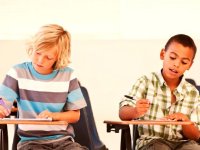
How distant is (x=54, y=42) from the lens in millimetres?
2889

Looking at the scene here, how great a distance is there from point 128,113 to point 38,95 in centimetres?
55

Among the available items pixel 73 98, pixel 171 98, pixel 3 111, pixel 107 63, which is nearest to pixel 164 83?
pixel 171 98

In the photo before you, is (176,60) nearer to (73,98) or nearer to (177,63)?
(177,63)

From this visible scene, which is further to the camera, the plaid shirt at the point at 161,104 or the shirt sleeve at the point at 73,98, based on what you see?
the plaid shirt at the point at 161,104

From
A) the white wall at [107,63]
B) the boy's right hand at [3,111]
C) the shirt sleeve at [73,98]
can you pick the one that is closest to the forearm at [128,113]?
the shirt sleeve at [73,98]

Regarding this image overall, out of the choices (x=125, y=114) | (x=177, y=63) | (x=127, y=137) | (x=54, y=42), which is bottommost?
(x=127, y=137)

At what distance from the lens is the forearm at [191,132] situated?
3.05 metres

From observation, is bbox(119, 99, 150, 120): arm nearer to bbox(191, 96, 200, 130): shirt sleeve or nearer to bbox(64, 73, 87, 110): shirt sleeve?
bbox(64, 73, 87, 110): shirt sleeve

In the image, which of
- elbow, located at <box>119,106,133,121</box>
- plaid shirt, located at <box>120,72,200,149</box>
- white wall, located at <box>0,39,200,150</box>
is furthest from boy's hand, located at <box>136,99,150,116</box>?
white wall, located at <box>0,39,200,150</box>

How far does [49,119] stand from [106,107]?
85.0 inches

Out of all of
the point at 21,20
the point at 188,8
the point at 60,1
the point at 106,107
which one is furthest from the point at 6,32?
the point at 188,8

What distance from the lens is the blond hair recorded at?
287 cm

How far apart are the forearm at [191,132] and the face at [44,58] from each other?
0.92 meters

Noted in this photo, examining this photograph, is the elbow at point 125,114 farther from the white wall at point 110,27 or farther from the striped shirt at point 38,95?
the white wall at point 110,27
